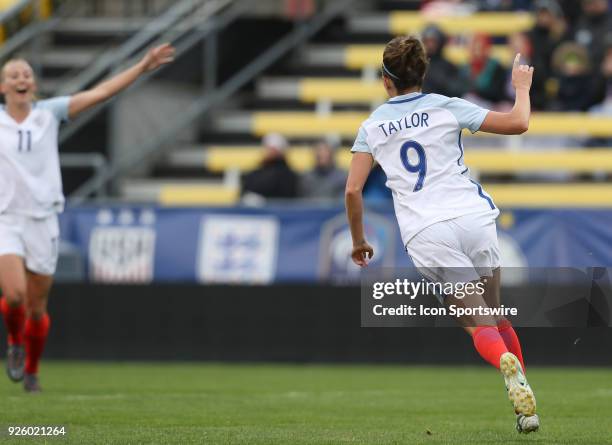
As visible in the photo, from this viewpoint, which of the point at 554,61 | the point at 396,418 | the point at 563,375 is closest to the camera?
the point at 396,418

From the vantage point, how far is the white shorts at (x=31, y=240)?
1020 cm

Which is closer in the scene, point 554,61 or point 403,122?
point 403,122

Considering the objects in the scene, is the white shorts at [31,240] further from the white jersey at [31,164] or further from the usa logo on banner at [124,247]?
the usa logo on banner at [124,247]

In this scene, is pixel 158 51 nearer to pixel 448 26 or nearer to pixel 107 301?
pixel 107 301

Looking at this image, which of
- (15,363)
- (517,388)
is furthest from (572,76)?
(517,388)

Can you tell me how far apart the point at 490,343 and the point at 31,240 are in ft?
14.1

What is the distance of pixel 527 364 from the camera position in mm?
14492

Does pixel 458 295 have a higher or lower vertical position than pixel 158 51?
lower

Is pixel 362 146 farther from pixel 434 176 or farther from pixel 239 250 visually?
pixel 239 250

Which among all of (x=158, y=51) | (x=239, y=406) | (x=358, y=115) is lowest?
(x=239, y=406)

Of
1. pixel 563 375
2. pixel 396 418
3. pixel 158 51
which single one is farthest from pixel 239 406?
pixel 563 375

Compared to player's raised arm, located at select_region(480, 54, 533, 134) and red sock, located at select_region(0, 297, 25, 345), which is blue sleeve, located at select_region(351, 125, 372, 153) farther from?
red sock, located at select_region(0, 297, 25, 345)

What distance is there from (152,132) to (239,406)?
1041 cm

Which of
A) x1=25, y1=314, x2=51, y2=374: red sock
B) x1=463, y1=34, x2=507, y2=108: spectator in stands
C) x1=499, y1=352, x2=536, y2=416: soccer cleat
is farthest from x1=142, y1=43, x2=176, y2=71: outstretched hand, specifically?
x1=463, y1=34, x2=507, y2=108: spectator in stands
